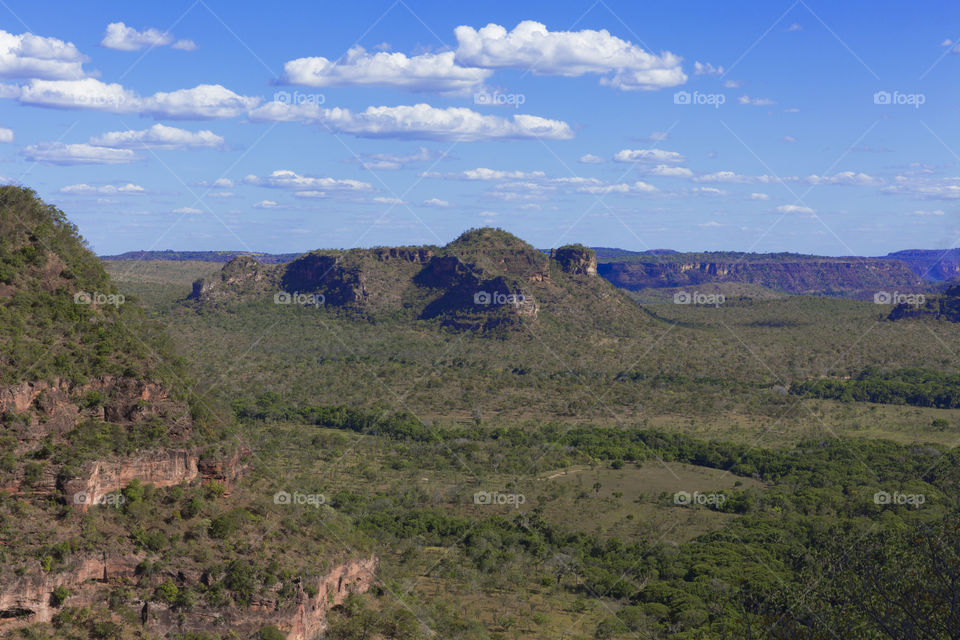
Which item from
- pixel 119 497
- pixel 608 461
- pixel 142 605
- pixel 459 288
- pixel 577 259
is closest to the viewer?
pixel 142 605

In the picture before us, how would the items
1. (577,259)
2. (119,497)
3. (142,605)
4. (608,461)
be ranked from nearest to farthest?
(142,605)
(119,497)
(608,461)
(577,259)

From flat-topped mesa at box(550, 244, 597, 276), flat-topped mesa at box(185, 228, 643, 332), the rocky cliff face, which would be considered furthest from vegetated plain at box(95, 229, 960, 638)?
flat-topped mesa at box(550, 244, 597, 276)

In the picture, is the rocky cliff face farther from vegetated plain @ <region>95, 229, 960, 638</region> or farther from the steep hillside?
vegetated plain @ <region>95, 229, 960, 638</region>

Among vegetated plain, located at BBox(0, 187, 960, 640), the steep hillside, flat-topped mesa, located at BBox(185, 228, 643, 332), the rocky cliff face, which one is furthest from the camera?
flat-topped mesa, located at BBox(185, 228, 643, 332)

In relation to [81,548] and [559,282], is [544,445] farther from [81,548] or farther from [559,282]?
[559,282]

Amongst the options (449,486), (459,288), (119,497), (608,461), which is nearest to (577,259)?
(459,288)

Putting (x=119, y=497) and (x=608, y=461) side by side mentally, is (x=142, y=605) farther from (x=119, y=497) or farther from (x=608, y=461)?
(x=608, y=461)
